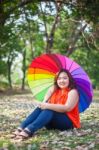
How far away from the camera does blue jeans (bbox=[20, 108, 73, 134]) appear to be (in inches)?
374

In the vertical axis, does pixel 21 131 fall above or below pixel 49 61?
below

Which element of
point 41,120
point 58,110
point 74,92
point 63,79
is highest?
point 63,79

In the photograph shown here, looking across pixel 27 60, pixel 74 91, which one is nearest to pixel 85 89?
pixel 74 91

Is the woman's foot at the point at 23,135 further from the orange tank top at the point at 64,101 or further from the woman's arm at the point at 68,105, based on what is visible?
the orange tank top at the point at 64,101

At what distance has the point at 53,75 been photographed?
35.2 feet

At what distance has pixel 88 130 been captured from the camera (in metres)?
10.2

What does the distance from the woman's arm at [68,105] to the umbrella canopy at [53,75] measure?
1.67ft

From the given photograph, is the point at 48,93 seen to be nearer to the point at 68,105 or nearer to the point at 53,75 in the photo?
the point at 53,75

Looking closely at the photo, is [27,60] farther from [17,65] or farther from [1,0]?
[1,0]

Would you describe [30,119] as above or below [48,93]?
below

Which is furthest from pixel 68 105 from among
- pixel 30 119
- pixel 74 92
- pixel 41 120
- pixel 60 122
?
pixel 30 119

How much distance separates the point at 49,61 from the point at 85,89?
41.8 inches

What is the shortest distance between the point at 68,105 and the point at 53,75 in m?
1.08

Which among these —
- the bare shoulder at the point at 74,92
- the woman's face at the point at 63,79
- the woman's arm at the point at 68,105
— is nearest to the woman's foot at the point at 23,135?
the woman's arm at the point at 68,105
